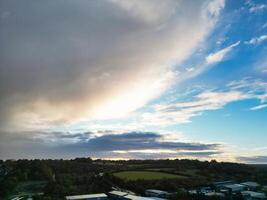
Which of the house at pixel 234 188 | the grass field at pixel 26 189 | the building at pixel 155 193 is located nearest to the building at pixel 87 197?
the building at pixel 155 193

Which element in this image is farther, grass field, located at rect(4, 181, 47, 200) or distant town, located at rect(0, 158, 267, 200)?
grass field, located at rect(4, 181, 47, 200)

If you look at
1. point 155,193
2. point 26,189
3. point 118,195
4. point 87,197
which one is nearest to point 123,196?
point 118,195

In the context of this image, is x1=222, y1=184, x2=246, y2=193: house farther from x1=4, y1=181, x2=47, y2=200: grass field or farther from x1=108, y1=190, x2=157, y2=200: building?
x1=4, y1=181, x2=47, y2=200: grass field

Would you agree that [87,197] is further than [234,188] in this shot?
No

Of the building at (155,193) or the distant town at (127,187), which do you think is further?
the building at (155,193)

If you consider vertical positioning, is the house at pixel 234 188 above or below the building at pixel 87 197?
above

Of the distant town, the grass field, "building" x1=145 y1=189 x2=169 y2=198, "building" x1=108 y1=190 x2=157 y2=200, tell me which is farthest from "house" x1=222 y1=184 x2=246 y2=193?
the grass field

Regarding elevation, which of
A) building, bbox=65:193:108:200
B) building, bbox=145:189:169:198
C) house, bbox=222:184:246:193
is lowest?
building, bbox=65:193:108:200

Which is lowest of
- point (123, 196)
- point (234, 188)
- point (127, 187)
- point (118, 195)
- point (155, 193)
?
point (123, 196)

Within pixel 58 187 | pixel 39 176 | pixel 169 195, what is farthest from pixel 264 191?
pixel 39 176

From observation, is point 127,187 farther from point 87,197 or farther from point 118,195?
point 87,197

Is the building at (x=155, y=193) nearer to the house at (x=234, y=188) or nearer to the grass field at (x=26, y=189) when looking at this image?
the house at (x=234, y=188)
